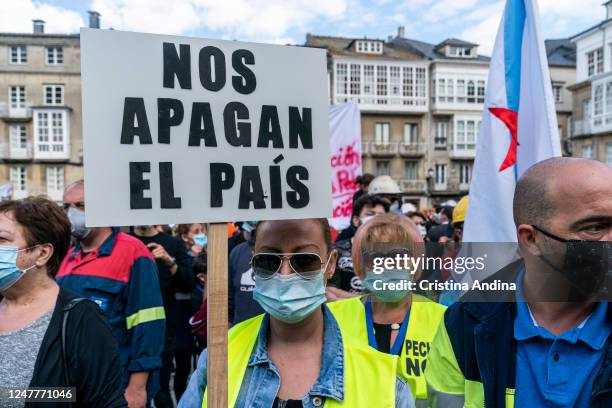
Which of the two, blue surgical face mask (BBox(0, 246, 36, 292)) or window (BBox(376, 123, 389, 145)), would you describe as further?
window (BBox(376, 123, 389, 145))

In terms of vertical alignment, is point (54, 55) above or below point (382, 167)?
above

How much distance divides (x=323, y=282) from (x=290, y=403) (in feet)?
1.45

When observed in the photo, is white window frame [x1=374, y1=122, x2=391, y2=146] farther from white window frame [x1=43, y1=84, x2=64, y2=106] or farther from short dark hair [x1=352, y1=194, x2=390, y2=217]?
short dark hair [x1=352, y1=194, x2=390, y2=217]

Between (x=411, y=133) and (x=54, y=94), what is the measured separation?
81.9ft

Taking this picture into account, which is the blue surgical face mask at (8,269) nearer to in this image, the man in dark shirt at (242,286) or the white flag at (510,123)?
the man in dark shirt at (242,286)

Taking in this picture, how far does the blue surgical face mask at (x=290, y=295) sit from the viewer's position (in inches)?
70.2

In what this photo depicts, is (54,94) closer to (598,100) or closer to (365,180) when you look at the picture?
A: (365,180)

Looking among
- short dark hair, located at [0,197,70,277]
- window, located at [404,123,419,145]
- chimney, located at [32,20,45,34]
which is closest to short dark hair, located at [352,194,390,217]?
short dark hair, located at [0,197,70,277]

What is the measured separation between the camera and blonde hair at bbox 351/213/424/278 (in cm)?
258

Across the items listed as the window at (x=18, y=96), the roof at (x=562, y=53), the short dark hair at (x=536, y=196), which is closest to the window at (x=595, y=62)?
the roof at (x=562, y=53)

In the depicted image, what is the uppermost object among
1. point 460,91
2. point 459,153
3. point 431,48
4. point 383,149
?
point 431,48

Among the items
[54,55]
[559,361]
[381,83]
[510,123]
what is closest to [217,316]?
[559,361]

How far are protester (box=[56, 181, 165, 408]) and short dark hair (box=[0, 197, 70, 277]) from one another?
0.75 metres

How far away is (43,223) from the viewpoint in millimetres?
2471
